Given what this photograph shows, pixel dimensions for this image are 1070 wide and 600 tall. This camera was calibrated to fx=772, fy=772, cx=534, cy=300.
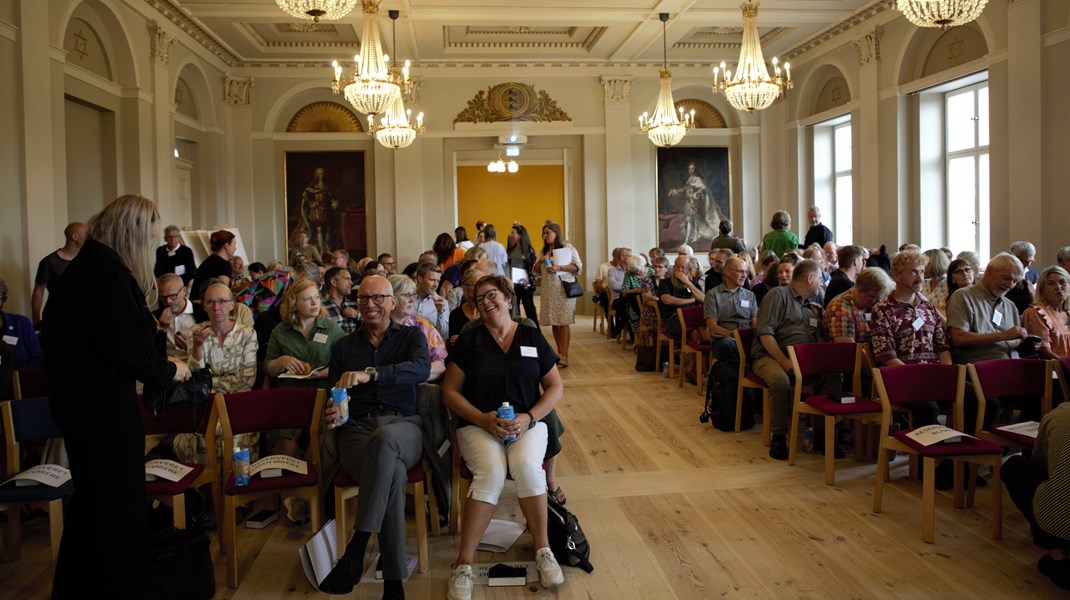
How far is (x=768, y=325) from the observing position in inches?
225

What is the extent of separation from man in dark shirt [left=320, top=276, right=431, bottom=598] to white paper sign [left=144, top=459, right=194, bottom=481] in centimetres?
71

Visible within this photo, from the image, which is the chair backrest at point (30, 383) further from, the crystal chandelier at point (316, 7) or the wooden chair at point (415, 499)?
the crystal chandelier at point (316, 7)

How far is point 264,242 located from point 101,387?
477 inches

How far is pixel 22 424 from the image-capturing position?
12.0 ft

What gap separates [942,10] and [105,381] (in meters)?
5.86

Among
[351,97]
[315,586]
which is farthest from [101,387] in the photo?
[351,97]

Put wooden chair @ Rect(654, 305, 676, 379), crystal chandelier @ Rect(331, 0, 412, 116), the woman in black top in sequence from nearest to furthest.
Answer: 1. the woman in black top
2. crystal chandelier @ Rect(331, 0, 412, 116)
3. wooden chair @ Rect(654, 305, 676, 379)

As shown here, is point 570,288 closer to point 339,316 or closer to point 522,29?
point 339,316

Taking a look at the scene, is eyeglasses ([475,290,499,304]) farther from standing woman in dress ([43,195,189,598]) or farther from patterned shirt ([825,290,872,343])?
patterned shirt ([825,290,872,343])

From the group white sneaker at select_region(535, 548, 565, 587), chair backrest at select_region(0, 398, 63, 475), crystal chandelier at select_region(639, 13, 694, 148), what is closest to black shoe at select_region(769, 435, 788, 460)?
white sneaker at select_region(535, 548, 565, 587)

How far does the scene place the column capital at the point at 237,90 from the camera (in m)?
13.5

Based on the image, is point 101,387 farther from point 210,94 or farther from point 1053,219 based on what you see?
point 210,94

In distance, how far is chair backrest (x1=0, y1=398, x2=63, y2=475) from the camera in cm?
362

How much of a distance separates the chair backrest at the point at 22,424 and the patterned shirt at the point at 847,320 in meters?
4.78
